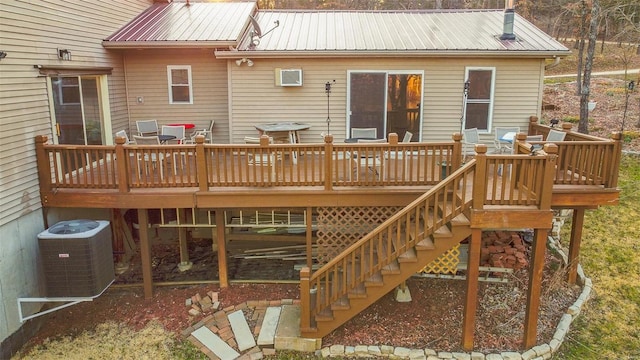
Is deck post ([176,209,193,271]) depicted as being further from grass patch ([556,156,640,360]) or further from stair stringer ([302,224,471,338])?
grass patch ([556,156,640,360])

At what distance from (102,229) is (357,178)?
3920mm

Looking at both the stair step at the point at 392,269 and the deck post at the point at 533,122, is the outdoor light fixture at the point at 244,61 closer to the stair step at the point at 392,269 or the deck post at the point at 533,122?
the stair step at the point at 392,269

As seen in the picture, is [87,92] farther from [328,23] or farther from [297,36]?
[328,23]

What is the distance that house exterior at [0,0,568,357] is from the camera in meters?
9.00

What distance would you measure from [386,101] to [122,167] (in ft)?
17.8

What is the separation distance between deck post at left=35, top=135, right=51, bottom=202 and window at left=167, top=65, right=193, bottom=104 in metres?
3.63

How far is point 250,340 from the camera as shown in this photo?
21.4 feet

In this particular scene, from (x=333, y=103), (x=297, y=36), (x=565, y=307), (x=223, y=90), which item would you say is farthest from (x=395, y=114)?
(x=565, y=307)

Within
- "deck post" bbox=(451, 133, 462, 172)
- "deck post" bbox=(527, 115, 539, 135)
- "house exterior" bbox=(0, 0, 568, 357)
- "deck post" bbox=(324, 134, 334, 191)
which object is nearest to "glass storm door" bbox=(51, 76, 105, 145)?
"house exterior" bbox=(0, 0, 568, 357)

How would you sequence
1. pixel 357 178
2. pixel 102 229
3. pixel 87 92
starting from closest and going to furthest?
pixel 102 229 < pixel 357 178 < pixel 87 92

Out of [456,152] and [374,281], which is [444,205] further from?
[374,281]

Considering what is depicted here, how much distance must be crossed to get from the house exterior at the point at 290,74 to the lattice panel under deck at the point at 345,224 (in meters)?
2.90

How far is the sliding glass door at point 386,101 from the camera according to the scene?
954cm

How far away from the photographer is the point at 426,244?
623 centimetres
